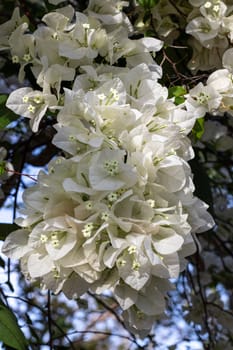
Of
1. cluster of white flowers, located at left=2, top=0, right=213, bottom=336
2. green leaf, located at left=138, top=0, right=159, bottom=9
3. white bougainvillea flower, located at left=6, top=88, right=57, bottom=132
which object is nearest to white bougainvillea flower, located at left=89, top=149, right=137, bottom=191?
cluster of white flowers, located at left=2, top=0, right=213, bottom=336

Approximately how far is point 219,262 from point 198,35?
1.10 m

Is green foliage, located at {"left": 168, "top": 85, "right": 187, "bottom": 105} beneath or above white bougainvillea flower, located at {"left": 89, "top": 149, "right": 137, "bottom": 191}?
beneath

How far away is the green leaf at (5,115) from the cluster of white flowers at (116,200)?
0.08 metres

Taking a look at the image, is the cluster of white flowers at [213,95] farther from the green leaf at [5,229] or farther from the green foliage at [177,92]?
the green leaf at [5,229]

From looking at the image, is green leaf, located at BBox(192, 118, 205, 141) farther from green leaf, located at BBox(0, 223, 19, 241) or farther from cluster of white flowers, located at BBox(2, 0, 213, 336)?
green leaf, located at BBox(0, 223, 19, 241)

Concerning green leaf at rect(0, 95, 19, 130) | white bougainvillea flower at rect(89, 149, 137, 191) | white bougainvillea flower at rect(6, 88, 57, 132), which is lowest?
green leaf at rect(0, 95, 19, 130)

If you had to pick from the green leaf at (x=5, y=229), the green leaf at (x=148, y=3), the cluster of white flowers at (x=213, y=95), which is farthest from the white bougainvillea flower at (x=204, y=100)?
the green leaf at (x=5, y=229)

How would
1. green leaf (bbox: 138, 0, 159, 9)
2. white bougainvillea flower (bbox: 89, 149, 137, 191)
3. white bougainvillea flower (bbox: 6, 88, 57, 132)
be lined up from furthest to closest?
green leaf (bbox: 138, 0, 159, 9) → white bougainvillea flower (bbox: 6, 88, 57, 132) → white bougainvillea flower (bbox: 89, 149, 137, 191)

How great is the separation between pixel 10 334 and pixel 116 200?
0.24 meters

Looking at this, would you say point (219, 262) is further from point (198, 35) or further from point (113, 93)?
point (113, 93)

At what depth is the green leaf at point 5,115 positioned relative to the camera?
3.58ft

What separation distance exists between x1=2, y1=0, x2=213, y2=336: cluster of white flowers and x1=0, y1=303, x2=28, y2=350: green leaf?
2.7 inches

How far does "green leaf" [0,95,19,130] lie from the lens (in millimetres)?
1091

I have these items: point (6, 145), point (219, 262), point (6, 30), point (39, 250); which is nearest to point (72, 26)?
point (6, 30)
